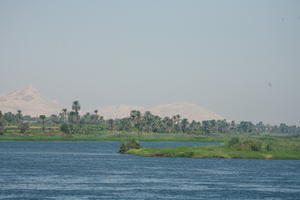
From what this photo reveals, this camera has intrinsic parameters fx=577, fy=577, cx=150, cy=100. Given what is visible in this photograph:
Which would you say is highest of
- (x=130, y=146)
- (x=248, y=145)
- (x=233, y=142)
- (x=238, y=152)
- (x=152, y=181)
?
(x=233, y=142)

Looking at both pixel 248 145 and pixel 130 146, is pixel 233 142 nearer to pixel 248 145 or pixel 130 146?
pixel 248 145

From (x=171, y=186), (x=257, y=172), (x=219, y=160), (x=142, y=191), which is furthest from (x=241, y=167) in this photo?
(x=142, y=191)

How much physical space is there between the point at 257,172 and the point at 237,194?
39675mm

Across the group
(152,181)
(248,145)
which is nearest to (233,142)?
(248,145)

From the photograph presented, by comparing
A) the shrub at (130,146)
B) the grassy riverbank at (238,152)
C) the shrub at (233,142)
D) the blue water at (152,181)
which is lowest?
the blue water at (152,181)

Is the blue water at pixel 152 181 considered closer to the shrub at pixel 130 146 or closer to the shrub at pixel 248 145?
the shrub at pixel 248 145

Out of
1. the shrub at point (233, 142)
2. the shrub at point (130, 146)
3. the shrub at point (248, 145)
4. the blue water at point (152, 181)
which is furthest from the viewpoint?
the shrub at point (130, 146)

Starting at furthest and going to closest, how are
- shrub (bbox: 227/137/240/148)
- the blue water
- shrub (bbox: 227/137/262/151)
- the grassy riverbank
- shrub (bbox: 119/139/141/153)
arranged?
shrub (bbox: 119/139/141/153) → shrub (bbox: 227/137/240/148) → shrub (bbox: 227/137/262/151) → the grassy riverbank → the blue water

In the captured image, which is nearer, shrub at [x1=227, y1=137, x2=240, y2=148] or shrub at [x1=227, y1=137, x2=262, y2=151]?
shrub at [x1=227, y1=137, x2=262, y2=151]

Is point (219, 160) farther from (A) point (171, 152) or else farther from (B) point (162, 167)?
(B) point (162, 167)

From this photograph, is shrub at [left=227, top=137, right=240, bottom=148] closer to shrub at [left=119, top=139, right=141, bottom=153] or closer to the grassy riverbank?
the grassy riverbank

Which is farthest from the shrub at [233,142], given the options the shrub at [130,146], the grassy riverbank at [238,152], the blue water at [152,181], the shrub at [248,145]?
the shrub at [130,146]

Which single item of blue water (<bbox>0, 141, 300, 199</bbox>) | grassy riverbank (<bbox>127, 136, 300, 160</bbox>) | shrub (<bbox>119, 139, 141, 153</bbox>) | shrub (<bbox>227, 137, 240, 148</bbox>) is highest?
shrub (<bbox>227, 137, 240, 148</bbox>)

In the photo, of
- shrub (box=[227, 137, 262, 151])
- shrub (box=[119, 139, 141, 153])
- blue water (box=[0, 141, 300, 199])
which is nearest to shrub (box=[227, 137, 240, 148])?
shrub (box=[227, 137, 262, 151])
